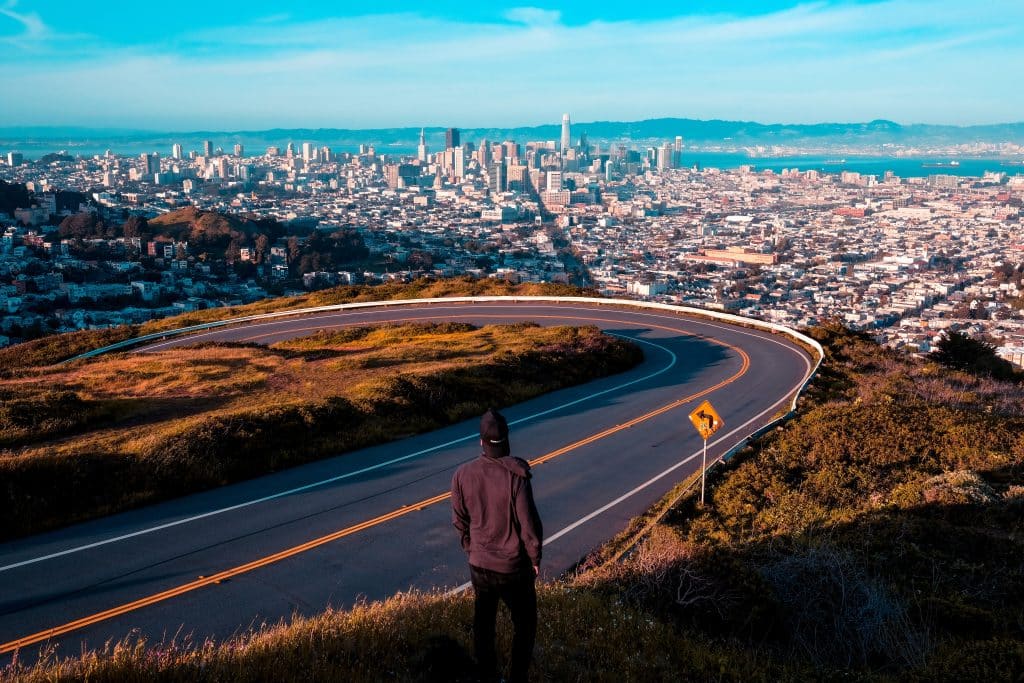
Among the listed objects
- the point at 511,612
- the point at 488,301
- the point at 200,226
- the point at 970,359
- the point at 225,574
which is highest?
the point at 511,612

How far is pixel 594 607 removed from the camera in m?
7.34

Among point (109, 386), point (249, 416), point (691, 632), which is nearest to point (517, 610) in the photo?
point (691, 632)

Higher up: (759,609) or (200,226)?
(759,609)

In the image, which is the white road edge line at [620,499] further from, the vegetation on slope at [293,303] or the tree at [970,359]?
the vegetation on slope at [293,303]

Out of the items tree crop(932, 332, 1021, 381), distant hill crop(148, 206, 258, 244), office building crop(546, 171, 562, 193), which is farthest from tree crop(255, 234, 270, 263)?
office building crop(546, 171, 562, 193)

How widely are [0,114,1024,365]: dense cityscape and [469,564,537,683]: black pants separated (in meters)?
36.5

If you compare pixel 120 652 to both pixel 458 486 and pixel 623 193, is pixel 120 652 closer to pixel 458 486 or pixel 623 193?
pixel 458 486

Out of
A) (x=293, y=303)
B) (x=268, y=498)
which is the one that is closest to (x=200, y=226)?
(x=293, y=303)

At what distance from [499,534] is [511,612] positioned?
1.95 ft

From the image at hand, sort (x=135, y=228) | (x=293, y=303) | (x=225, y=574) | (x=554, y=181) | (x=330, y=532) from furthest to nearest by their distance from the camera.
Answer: (x=554, y=181), (x=135, y=228), (x=293, y=303), (x=330, y=532), (x=225, y=574)

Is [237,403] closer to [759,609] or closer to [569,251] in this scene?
[759,609]

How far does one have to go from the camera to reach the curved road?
8.47 metres

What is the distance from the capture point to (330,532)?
1105 cm

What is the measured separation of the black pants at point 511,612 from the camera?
524 cm
